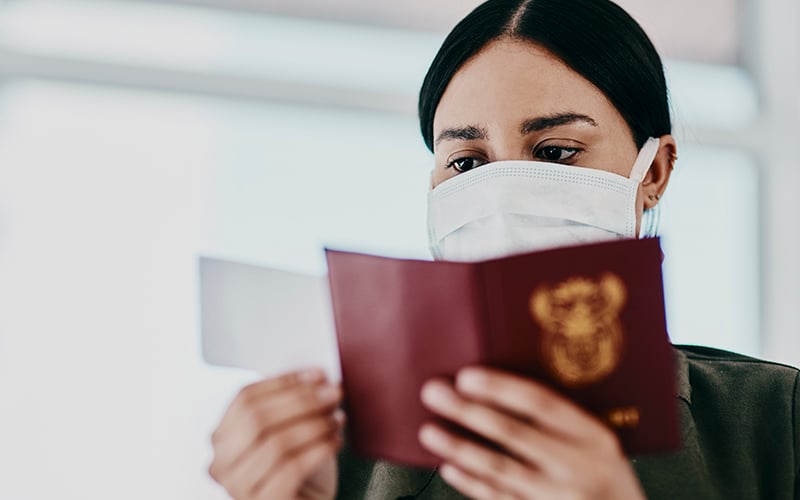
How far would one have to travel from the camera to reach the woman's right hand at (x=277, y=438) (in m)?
0.86

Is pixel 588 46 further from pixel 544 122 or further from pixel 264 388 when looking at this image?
pixel 264 388

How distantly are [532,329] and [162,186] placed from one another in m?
1.15

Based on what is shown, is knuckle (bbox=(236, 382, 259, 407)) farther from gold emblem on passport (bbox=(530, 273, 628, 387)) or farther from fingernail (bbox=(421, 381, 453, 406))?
gold emblem on passport (bbox=(530, 273, 628, 387))

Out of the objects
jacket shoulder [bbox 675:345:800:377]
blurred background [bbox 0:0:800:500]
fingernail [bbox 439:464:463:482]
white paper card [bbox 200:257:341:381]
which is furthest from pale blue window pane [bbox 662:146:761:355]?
fingernail [bbox 439:464:463:482]

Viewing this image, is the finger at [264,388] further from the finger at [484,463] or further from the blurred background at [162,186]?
the blurred background at [162,186]

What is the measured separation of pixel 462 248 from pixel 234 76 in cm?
78

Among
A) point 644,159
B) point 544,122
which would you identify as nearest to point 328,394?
point 544,122

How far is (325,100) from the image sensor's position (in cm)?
178

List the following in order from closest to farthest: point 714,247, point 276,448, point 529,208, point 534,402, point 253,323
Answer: point 534,402 → point 276,448 → point 253,323 → point 529,208 → point 714,247

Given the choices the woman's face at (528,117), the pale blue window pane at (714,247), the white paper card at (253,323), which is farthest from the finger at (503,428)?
the pale blue window pane at (714,247)

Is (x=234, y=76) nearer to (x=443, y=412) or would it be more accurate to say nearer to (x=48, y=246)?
(x=48, y=246)

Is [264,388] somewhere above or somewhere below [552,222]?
below

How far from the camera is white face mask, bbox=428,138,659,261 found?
113 centimetres

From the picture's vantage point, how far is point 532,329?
2.51 feet
